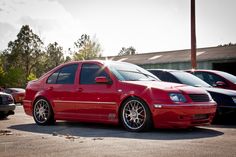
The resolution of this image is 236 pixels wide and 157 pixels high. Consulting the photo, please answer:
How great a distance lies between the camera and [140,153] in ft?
16.8

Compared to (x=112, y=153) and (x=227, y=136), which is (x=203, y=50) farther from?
(x=112, y=153)

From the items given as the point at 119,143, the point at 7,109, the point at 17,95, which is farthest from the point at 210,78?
the point at 17,95

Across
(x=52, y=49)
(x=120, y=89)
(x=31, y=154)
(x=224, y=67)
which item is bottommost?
(x=31, y=154)

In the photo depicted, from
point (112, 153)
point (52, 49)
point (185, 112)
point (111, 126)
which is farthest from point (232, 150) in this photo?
point (52, 49)

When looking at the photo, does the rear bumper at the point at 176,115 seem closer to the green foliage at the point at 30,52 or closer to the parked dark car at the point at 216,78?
the parked dark car at the point at 216,78

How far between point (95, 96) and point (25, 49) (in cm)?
6638

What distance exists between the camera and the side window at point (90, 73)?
8.54m

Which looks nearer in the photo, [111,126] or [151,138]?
[151,138]

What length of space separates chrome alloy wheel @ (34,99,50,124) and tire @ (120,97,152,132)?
2242 millimetres

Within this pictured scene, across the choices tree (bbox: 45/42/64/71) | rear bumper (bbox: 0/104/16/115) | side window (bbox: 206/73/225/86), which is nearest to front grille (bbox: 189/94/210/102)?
side window (bbox: 206/73/225/86)

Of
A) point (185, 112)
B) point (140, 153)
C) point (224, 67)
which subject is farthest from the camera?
point (224, 67)

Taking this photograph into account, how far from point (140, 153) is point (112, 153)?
0.36 m

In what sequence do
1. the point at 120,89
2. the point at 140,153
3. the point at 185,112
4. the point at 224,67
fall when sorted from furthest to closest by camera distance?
the point at 224,67
the point at 120,89
the point at 185,112
the point at 140,153

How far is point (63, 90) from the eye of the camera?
354 inches
